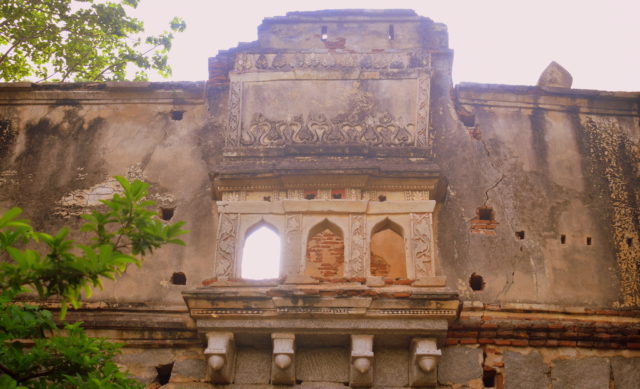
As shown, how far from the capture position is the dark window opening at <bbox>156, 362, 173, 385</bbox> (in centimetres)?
861

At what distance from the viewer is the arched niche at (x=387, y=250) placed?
364 inches

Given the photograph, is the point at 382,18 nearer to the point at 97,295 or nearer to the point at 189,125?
the point at 189,125

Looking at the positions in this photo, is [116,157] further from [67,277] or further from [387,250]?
[67,277]

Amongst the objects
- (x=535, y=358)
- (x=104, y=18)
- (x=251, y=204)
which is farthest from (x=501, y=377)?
(x=104, y=18)

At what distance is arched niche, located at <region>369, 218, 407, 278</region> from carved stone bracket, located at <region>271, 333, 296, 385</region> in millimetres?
1472

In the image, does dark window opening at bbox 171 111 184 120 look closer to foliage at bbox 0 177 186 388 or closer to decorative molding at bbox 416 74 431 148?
decorative molding at bbox 416 74 431 148

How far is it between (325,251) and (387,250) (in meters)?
0.70

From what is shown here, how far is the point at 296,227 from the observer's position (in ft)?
30.2

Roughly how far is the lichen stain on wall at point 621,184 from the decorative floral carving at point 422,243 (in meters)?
2.13

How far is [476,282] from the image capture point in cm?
920

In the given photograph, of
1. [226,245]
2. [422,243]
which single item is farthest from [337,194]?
[226,245]

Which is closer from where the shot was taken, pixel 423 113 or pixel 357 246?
pixel 357 246

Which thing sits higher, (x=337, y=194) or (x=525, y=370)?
(x=337, y=194)

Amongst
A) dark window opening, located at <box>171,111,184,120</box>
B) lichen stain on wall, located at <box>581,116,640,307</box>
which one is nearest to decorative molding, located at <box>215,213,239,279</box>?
dark window opening, located at <box>171,111,184,120</box>
